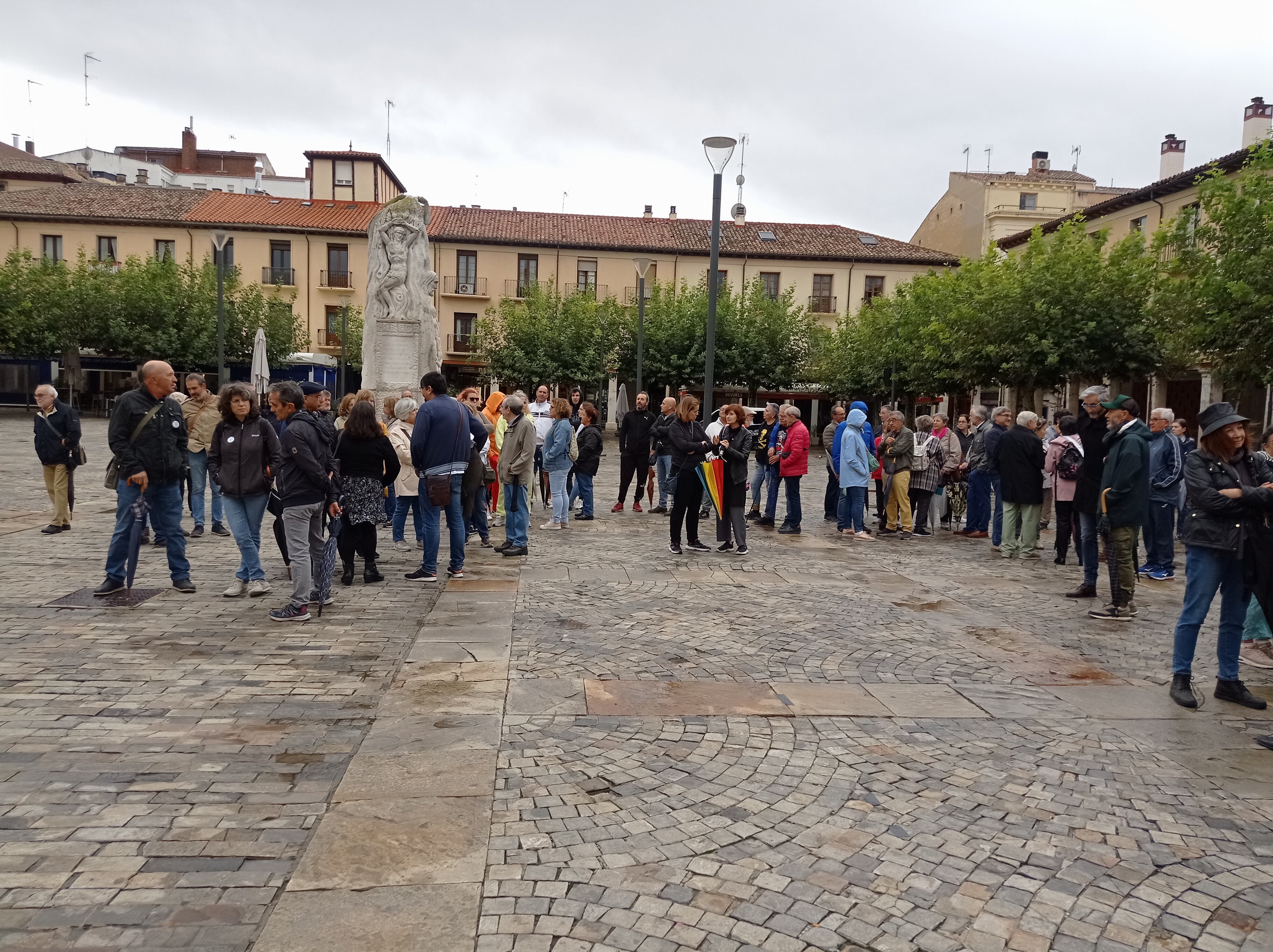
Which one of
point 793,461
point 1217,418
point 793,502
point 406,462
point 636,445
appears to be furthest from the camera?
point 636,445

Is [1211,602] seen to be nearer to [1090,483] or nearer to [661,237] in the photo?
[1090,483]

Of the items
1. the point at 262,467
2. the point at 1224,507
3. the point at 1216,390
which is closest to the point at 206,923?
the point at 262,467

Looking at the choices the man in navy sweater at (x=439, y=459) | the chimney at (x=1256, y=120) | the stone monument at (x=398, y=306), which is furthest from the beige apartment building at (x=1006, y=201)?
the man in navy sweater at (x=439, y=459)

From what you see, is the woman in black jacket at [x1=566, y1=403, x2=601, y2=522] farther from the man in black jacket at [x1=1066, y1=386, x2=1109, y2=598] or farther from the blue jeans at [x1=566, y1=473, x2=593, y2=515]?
the man in black jacket at [x1=1066, y1=386, x2=1109, y2=598]

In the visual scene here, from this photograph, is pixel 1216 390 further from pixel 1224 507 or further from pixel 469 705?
pixel 469 705

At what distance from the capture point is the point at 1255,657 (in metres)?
6.62

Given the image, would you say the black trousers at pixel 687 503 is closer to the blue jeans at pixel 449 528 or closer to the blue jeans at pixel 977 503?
the blue jeans at pixel 449 528

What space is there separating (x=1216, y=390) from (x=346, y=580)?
28256mm

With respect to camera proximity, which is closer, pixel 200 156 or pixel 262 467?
pixel 262 467

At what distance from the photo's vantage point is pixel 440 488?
26.8 ft

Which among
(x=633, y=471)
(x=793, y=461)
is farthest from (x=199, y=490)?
(x=793, y=461)

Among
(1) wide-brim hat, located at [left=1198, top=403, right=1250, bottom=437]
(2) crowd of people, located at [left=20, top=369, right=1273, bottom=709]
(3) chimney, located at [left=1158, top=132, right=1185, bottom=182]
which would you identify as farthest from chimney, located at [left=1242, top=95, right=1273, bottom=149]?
(1) wide-brim hat, located at [left=1198, top=403, right=1250, bottom=437]

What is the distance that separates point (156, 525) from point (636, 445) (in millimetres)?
7205

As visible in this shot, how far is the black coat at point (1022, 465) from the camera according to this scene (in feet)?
35.1
